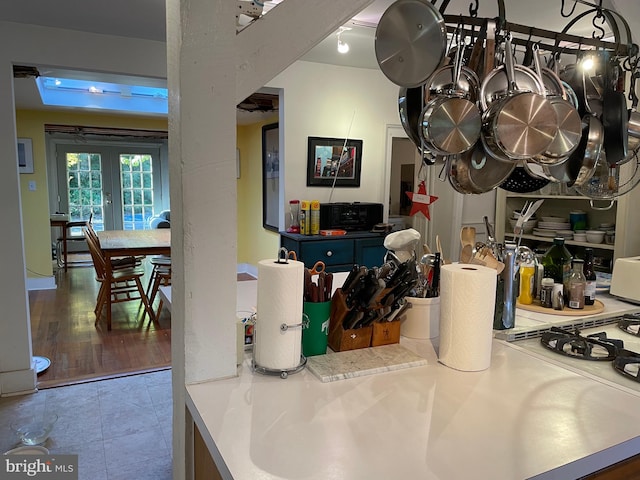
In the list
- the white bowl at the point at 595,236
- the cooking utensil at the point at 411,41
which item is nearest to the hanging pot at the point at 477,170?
the cooking utensil at the point at 411,41

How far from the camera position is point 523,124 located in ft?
4.33

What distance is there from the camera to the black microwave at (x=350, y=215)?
3.90m

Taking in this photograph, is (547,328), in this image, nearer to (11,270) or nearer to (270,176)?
(11,270)

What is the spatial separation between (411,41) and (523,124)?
40cm

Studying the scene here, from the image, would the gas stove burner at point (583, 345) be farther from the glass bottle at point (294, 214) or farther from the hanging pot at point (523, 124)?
the glass bottle at point (294, 214)

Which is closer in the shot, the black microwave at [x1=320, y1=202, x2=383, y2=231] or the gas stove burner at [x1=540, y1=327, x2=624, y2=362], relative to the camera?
the gas stove burner at [x1=540, y1=327, x2=624, y2=362]

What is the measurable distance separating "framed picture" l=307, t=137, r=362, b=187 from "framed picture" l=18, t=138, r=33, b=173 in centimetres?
400

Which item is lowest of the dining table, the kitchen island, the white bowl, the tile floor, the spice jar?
the tile floor

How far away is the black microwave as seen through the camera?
390 cm

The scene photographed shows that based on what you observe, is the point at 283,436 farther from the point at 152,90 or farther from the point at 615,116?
the point at 152,90

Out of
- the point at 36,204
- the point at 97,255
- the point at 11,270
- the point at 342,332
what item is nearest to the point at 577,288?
the point at 342,332

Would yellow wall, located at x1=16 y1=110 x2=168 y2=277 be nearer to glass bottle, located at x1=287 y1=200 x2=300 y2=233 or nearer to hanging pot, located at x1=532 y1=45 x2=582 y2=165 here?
glass bottle, located at x1=287 y1=200 x2=300 y2=233

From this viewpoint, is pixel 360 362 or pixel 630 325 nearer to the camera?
pixel 360 362

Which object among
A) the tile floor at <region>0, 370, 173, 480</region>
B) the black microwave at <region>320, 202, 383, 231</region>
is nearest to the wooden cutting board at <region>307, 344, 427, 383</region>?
the tile floor at <region>0, 370, 173, 480</region>
